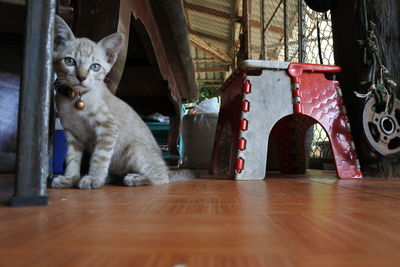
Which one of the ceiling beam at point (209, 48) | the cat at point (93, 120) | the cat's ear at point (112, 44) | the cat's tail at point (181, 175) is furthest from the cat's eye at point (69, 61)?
the ceiling beam at point (209, 48)

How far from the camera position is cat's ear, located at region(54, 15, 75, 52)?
1235 millimetres

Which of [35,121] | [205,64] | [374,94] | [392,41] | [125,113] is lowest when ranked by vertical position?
[35,121]

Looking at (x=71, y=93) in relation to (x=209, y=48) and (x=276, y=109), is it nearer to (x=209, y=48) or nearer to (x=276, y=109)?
(x=276, y=109)

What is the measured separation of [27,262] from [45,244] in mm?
71

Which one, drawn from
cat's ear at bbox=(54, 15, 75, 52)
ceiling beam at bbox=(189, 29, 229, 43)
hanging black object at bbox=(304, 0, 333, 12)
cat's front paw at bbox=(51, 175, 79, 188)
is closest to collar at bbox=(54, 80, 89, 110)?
cat's ear at bbox=(54, 15, 75, 52)

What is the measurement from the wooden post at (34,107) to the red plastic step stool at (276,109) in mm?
1039

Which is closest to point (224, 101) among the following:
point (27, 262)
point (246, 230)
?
point (246, 230)

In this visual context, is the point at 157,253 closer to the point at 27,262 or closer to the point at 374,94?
the point at 27,262

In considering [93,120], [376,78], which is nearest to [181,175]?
[93,120]

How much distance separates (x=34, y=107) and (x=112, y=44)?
27.9 inches

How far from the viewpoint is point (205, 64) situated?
922 centimetres

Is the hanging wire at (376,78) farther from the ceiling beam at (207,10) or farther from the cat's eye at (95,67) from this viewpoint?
the ceiling beam at (207,10)

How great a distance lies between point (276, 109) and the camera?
68.3 inches

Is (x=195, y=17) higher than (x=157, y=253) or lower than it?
higher
